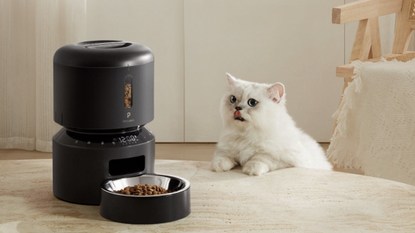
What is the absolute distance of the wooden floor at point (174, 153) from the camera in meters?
2.48

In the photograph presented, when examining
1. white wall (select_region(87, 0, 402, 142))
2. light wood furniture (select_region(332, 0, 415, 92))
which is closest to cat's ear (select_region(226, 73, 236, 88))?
light wood furniture (select_region(332, 0, 415, 92))

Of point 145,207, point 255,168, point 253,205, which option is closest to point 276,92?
point 255,168

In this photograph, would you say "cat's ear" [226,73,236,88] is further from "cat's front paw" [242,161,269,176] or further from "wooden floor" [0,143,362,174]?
"wooden floor" [0,143,362,174]

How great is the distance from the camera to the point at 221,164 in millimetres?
1040

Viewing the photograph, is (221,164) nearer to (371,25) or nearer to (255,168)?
(255,168)

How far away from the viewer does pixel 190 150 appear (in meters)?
2.63

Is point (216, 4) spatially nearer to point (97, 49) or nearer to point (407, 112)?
point (407, 112)

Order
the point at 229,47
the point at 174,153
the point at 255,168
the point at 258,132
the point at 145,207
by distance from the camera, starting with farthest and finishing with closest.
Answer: the point at 229,47 → the point at 174,153 → the point at 258,132 → the point at 255,168 → the point at 145,207

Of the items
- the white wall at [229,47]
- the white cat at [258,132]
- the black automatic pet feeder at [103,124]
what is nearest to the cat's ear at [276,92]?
the white cat at [258,132]

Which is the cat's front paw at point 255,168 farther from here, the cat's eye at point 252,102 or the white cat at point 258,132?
the cat's eye at point 252,102

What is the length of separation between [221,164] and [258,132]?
15 cm

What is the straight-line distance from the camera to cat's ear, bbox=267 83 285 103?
116cm

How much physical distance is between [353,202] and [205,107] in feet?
6.46

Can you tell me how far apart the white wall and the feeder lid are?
6.18 ft
